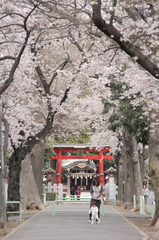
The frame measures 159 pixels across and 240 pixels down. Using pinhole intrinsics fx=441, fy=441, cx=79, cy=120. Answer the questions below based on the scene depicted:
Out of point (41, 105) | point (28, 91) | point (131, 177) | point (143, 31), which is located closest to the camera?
point (143, 31)

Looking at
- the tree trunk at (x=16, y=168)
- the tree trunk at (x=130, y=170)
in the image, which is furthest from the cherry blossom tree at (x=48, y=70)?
the tree trunk at (x=130, y=170)

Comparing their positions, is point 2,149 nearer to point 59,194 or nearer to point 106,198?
point 59,194

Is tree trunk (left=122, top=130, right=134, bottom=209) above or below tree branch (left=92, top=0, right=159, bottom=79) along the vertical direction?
below

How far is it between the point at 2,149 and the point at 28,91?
31.7ft

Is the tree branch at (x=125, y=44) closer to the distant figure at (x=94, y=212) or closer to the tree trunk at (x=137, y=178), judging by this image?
the distant figure at (x=94, y=212)

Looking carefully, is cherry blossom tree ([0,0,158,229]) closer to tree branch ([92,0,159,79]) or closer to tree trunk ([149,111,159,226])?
tree trunk ([149,111,159,226])

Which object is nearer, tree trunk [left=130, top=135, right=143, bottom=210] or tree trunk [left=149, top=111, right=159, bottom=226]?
tree trunk [left=149, top=111, right=159, bottom=226]

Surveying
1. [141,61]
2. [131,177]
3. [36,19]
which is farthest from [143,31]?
[131,177]

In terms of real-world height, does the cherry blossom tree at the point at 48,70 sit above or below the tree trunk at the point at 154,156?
above

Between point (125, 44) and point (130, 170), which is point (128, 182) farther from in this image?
point (125, 44)

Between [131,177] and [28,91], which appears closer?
[28,91]

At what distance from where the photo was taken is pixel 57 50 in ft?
74.1

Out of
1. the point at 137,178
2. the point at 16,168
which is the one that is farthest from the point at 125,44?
the point at 137,178

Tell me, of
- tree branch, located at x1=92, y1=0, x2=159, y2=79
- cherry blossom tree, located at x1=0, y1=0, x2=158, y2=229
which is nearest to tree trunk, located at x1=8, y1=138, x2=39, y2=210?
cherry blossom tree, located at x1=0, y1=0, x2=158, y2=229
